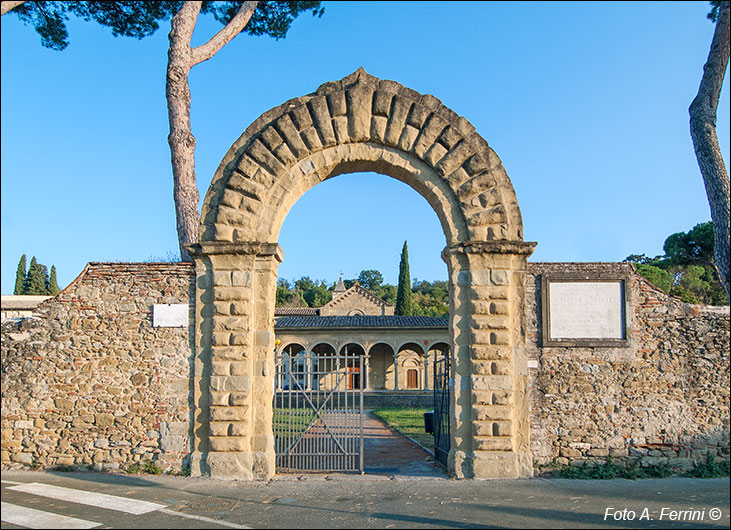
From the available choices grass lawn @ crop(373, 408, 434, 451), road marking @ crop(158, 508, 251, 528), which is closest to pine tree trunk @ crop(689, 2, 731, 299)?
grass lawn @ crop(373, 408, 434, 451)

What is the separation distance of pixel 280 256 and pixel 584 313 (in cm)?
451

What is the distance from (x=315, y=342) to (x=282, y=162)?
890 inches

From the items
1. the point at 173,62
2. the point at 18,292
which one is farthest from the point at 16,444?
the point at 18,292

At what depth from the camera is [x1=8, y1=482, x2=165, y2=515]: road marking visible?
6.18m

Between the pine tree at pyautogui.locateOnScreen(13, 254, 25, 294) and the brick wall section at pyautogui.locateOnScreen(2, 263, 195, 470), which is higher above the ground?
the pine tree at pyautogui.locateOnScreen(13, 254, 25, 294)

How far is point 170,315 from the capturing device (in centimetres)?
795

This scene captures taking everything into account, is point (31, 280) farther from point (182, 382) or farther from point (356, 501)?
point (356, 501)

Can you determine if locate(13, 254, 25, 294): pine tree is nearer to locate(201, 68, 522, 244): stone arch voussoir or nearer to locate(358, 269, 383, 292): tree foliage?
locate(201, 68, 522, 244): stone arch voussoir

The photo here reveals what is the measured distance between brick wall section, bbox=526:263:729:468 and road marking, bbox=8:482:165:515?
5066 mm

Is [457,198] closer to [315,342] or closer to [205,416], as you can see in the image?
[205,416]

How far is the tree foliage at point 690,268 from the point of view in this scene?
2862 centimetres

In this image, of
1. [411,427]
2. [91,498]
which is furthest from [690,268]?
[91,498]

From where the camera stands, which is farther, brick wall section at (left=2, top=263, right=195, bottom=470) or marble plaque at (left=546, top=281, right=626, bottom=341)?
marble plaque at (left=546, top=281, right=626, bottom=341)

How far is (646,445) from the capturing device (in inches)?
303
